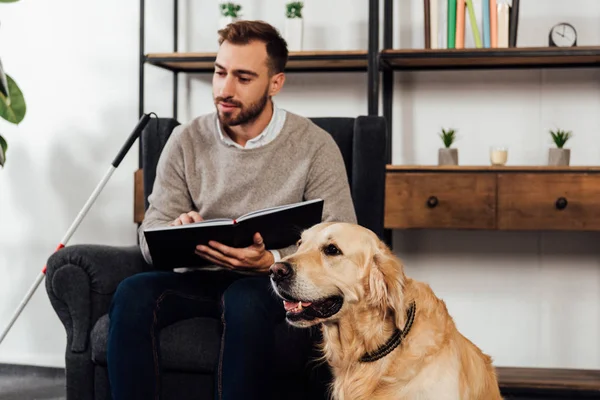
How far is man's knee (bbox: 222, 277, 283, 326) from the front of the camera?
1907mm

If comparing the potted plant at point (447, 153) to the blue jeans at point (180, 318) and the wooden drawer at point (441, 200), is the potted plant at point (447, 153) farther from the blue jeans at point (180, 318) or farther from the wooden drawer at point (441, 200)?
the blue jeans at point (180, 318)

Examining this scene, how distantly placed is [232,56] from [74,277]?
2.45 ft

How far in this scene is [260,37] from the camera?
2312mm

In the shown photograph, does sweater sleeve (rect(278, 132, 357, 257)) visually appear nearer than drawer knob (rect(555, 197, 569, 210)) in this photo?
Yes

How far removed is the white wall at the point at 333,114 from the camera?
3303 millimetres

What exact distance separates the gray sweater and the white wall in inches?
45.9

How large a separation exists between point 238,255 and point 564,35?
71.0 inches

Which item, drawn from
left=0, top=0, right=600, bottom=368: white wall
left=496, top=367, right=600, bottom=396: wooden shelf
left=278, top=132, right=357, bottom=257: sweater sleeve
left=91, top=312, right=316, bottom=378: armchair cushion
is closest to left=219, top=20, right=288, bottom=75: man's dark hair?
left=278, top=132, right=357, bottom=257: sweater sleeve

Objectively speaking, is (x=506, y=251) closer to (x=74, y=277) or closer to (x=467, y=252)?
(x=467, y=252)

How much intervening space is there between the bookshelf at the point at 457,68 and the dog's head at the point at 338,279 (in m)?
1.16

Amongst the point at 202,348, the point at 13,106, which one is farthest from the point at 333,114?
the point at 202,348

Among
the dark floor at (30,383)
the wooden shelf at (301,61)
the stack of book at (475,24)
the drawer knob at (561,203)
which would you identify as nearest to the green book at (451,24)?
the stack of book at (475,24)

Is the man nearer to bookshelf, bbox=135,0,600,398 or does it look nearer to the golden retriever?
the golden retriever

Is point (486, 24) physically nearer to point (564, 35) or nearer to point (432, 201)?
point (564, 35)
